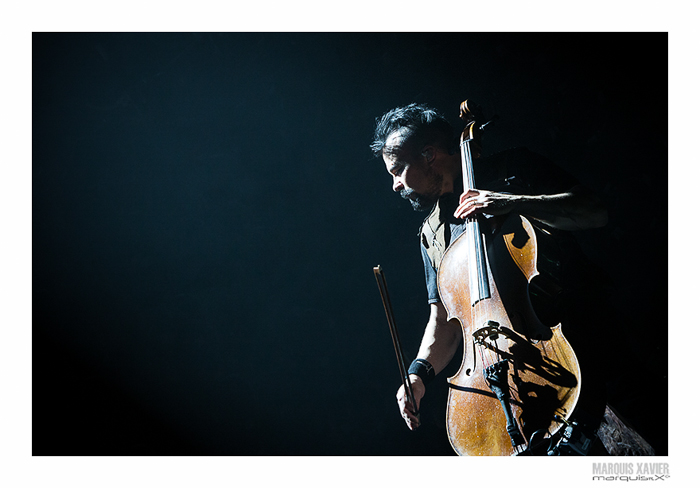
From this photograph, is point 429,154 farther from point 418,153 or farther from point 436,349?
point 436,349

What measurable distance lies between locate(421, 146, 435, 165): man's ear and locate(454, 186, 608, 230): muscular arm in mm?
218

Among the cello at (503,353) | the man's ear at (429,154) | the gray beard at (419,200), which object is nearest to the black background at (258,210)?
the gray beard at (419,200)

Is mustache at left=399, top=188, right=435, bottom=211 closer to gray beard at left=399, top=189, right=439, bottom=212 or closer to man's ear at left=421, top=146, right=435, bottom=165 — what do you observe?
gray beard at left=399, top=189, right=439, bottom=212

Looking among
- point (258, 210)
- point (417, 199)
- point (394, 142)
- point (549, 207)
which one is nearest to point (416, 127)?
point (394, 142)

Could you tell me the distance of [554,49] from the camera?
1.84m

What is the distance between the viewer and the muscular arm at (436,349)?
1757 mm

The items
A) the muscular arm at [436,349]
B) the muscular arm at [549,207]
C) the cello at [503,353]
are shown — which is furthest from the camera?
the muscular arm at [436,349]

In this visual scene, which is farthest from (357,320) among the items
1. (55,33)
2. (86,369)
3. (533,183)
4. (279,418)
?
(55,33)

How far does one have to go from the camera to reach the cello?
141 cm

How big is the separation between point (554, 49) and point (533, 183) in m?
0.52

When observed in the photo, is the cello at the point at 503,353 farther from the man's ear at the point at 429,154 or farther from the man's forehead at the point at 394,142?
the man's forehead at the point at 394,142

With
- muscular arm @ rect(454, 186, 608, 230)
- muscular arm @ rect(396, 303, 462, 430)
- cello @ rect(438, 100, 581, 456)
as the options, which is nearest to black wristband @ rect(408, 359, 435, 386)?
muscular arm @ rect(396, 303, 462, 430)

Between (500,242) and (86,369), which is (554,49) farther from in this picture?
(86,369)

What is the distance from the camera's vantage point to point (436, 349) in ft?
5.78
